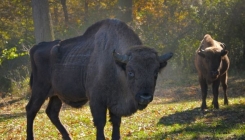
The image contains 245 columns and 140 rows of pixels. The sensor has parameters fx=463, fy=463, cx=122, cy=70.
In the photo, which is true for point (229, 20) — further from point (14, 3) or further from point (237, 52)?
point (14, 3)

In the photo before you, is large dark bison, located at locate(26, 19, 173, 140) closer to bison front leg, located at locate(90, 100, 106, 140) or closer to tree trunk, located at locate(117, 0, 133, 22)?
bison front leg, located at locate(90, 100, 106, 140)

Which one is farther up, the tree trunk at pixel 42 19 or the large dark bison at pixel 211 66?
the tree trunk at pixel 42 19

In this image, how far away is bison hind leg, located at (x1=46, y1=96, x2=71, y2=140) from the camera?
10.8 metres

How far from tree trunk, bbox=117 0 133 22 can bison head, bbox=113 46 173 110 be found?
23.4 m

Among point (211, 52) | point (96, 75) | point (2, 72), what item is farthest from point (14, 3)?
point (96, 75)

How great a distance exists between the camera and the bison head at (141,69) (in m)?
7.78

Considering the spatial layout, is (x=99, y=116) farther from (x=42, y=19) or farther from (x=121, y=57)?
(x=42, y=19)

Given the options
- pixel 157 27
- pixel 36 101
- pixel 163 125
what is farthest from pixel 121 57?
pixel 157 27

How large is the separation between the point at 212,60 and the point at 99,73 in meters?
7.16

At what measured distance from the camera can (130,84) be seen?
8219 mm

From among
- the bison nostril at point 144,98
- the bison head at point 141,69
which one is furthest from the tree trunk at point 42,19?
the bison nostril at point 144,98

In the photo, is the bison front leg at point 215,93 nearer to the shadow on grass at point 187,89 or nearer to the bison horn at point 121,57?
the shadow on grass at point 187,89

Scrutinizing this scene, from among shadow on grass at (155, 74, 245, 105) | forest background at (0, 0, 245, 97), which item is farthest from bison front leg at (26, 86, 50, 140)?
forest background at (0, 0, 245, 97)

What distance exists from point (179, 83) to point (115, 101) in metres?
18.4
